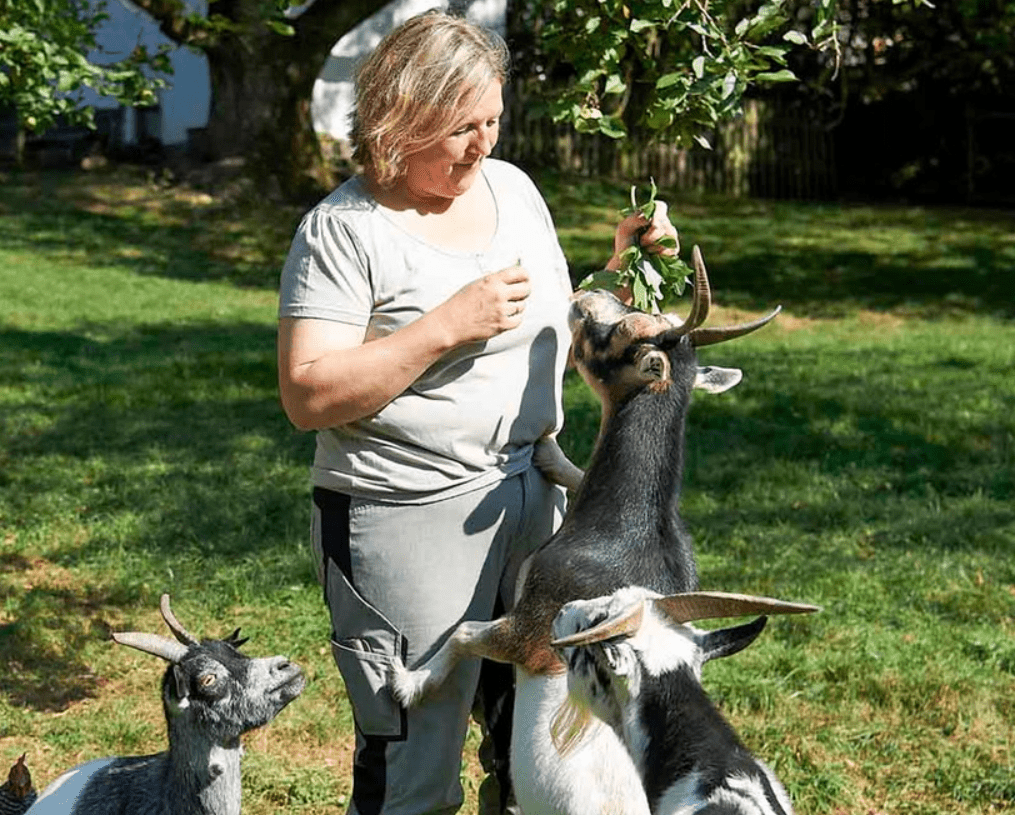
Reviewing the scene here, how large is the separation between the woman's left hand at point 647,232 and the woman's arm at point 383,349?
632mm

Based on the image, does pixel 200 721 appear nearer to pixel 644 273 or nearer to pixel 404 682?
pixel 404 682

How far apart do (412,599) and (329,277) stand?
82 cm

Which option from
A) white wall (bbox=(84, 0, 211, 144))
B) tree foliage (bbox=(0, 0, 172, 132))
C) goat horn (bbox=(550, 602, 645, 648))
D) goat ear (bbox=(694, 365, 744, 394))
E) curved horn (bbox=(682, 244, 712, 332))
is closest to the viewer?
goat horn (bbox=(550, 602, 645, 648))

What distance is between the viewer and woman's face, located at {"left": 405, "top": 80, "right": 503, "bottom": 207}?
11.3ft

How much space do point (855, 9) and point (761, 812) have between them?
16.5 meters

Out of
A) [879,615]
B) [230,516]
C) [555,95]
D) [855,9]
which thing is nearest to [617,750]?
[555,95]

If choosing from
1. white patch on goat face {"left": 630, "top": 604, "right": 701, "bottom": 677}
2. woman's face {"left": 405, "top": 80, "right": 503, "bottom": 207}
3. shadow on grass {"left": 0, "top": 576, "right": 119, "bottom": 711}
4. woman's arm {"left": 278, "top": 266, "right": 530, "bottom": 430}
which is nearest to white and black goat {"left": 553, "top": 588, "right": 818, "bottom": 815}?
white patch on goat face {"left": 630, "top": 604, "right": 701, "bottom": 677}

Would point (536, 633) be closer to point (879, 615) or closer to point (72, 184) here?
point (879, 615)

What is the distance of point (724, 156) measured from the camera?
24.0 m

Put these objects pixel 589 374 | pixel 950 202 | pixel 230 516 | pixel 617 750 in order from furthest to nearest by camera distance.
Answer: pixel 950 202, pixel 230 516, pixel 589 374, pixel 617 750

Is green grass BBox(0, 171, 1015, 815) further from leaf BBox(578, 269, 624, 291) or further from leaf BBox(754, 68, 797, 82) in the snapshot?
leaf BBox(754, 68, 797, 82)

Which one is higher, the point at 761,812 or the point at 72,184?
the point at 72,184

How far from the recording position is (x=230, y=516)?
8.43 meters

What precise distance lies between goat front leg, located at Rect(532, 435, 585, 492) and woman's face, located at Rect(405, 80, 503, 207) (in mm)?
712
